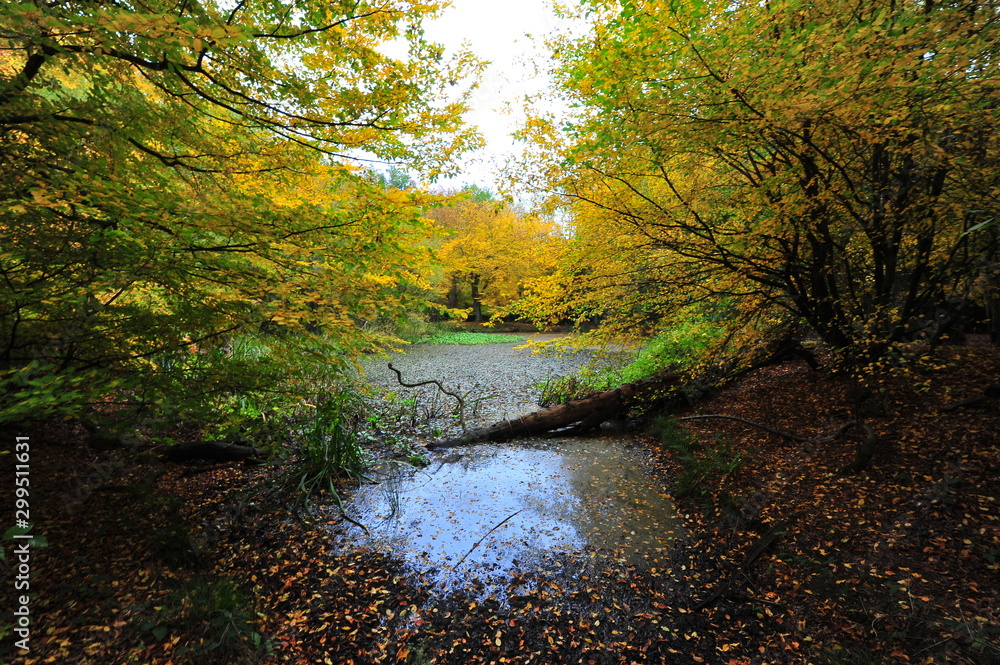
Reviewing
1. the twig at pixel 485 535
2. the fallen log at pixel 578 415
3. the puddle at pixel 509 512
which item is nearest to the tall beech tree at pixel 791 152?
the puddle at pixel 509 512

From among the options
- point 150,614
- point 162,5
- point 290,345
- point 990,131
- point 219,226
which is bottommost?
point 150,614

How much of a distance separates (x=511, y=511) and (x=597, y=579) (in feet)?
4.46

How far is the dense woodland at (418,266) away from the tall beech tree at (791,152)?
0.12 feet

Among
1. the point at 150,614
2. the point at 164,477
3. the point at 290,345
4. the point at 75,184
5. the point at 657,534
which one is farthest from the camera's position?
the point at 164,477

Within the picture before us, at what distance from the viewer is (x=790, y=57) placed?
2.50 m

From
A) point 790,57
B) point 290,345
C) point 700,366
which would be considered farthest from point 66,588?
point 700,366

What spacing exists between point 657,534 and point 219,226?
15.1 feet

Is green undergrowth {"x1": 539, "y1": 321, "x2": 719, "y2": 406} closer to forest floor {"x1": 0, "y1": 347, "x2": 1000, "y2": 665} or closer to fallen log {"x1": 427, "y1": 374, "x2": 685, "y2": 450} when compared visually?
Answer: fallen log {"x1": 427, "y1": 374, "x2": 685, "y2": 450}

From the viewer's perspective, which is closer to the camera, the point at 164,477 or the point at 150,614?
the point at 150,614

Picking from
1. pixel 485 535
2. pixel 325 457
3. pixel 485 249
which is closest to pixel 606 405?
pixel 485 535

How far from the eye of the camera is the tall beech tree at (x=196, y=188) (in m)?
2.13

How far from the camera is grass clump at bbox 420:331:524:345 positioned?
74.4ft

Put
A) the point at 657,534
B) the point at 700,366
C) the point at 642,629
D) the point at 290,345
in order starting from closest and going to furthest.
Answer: the point at 642,629, the point at 290,345, the point at 657,534, the point at 700,366

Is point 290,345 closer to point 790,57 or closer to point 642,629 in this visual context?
point 642,629
